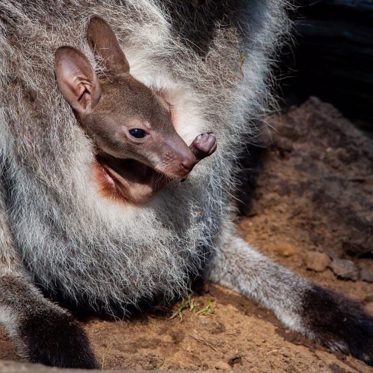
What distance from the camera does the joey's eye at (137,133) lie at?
273cm

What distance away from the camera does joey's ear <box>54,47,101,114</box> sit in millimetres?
2719

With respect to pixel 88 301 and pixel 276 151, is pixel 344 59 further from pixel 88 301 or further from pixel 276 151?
pixel 88 301

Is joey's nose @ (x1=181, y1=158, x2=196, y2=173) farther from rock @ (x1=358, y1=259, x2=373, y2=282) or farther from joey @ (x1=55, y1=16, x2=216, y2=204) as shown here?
rock @ (x1=358, y1=259, x2=373, y2=282)

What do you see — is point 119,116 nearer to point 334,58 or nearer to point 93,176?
point 93,176

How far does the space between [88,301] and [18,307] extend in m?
0.31

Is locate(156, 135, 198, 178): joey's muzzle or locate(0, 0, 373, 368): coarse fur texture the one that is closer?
locate(156, 135, 198, 178): joey's muzzle

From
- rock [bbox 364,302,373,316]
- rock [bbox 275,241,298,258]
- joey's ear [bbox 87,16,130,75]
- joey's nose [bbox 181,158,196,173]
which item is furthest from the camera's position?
rock [bbox 275,241,298,258]

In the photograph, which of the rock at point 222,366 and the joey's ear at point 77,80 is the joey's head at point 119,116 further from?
the rock at point 222,366

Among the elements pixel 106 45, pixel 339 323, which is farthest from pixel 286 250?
pixel 106 45

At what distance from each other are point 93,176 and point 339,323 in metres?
1.32

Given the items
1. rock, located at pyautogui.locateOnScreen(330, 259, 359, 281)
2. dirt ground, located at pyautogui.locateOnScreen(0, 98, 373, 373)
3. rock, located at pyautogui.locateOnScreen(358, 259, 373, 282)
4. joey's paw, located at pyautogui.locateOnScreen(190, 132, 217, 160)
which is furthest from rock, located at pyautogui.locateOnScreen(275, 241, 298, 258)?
joey's paw, located at pyautogui.locateOnScreen(190, 132, 217, 160)

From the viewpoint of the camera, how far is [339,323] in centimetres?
355

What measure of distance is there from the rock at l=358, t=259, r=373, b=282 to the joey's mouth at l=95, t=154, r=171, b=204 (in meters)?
1.53

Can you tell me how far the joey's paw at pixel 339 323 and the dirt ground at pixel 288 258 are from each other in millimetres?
53
